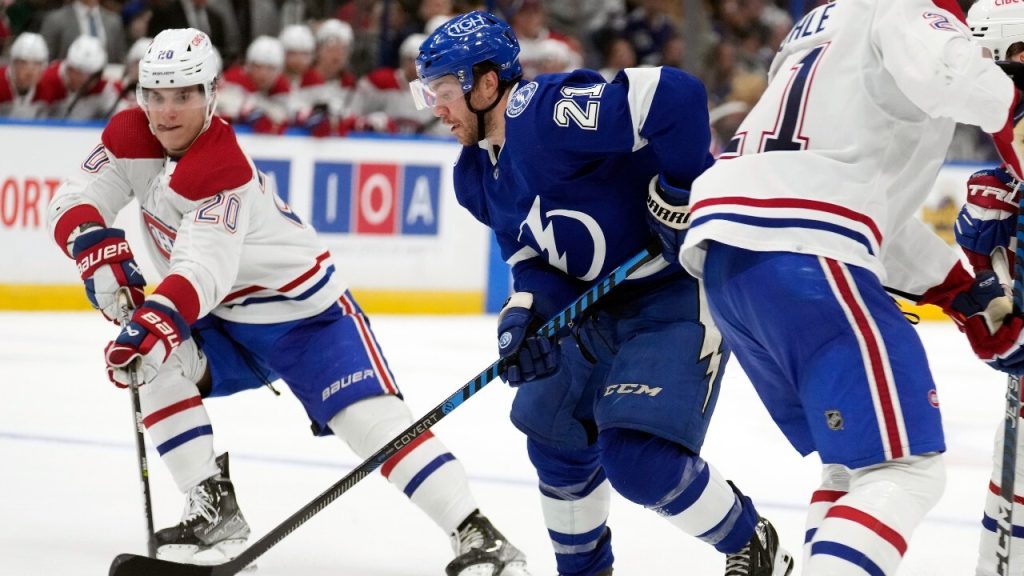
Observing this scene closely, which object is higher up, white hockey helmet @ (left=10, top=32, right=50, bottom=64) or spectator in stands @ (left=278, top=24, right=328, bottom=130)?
white hockey helmet @ (left=10, top=32, right=50, bottom=64)

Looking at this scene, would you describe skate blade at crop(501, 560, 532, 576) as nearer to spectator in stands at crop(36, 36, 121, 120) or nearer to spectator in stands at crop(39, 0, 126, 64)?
spectator in stands at crop(36, 36, 121, 120)

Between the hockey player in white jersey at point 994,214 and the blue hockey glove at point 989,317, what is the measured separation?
11 cm

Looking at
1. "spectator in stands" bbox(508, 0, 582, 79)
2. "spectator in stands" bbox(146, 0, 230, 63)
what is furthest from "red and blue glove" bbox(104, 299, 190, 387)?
"spectator in stands" bbox(508, 0, 582, 79)

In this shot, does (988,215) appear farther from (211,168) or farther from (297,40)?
(297,40)

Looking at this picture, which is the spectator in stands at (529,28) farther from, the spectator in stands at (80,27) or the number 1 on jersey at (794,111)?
the number 1 on jersey at (794,111)

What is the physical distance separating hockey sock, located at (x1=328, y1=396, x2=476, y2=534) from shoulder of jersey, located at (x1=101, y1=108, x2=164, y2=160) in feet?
2.62

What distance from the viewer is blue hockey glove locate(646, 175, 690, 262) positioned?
2611 mm

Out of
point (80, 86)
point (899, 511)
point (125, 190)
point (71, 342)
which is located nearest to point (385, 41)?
point (80, 86)

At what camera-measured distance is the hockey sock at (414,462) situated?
311cm

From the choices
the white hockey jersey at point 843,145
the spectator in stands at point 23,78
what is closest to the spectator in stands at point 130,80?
the spectator in stands at point 23,78

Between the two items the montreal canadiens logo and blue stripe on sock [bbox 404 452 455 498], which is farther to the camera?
blue stripe on sock [bbox 404 452 455 498]

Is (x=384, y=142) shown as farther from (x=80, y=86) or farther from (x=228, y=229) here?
(x=228, y=229)

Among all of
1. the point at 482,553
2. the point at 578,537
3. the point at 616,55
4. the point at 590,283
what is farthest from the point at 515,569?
the point at 616,55

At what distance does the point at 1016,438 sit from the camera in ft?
8.26
